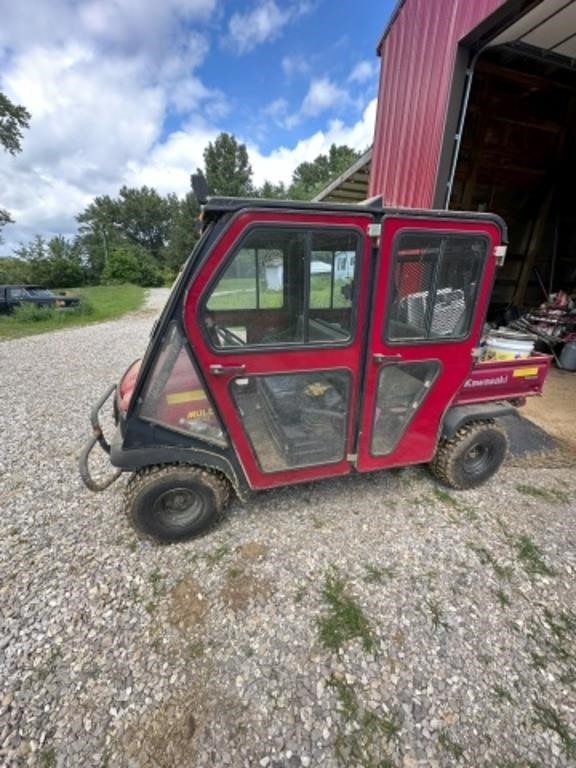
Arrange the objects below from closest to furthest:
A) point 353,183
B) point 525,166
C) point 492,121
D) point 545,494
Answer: point 545,494, point 492,121, point 525,166, point 353,183

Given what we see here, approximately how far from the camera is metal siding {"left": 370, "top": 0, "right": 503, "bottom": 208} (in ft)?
12.0

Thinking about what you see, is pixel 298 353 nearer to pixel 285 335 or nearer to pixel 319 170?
pixel 285 335

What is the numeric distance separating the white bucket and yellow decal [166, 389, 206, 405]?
7.97 ft

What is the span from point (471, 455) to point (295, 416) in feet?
5.38

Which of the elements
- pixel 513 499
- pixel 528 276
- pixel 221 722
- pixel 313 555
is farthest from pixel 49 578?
pixel 528 276

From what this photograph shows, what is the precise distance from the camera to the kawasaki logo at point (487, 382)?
8.03ft

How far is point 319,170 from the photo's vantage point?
45.3m

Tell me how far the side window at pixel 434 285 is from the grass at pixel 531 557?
1499mm

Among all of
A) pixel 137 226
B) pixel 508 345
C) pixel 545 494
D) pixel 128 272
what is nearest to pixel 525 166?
pixel 508 345

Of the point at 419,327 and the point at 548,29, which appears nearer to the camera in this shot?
the point at 419,327

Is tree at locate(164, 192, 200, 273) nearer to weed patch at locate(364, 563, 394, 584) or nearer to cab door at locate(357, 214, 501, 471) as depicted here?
cab door at locate(357, 214, 501, 471)

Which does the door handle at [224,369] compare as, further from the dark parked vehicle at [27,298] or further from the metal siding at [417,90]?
the dark parked vehicle at [27,298]

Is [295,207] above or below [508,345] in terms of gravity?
above

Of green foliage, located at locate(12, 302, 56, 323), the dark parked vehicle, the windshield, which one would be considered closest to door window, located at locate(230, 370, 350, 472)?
green foliage, located at locate(12, 302, 56, 323)
